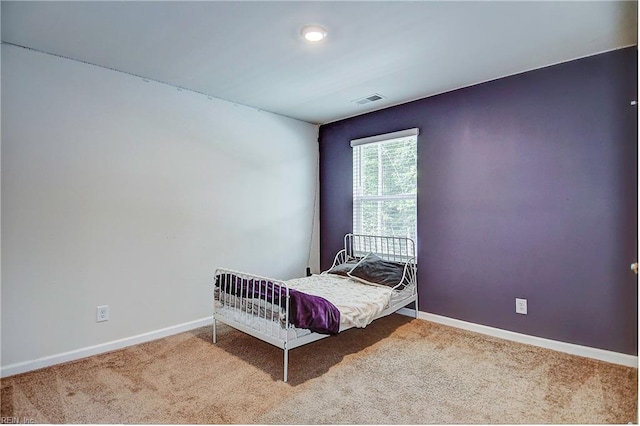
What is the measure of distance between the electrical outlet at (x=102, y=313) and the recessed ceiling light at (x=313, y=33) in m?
2.65

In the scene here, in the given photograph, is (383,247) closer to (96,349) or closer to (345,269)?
(345,269)

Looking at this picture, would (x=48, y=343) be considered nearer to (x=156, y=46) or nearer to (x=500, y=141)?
(x=156, y=46)

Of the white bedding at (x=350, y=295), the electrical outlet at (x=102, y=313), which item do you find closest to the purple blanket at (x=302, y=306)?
the white bedding at (x=350, y=295)

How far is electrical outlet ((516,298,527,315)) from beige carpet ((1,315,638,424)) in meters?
0.30

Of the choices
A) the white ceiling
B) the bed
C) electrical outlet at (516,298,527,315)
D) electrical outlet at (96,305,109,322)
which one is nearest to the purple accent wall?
electrical outlet at (516,298,527,315)

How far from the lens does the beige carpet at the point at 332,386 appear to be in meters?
2.05

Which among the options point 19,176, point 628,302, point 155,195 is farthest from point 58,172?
point 628,302

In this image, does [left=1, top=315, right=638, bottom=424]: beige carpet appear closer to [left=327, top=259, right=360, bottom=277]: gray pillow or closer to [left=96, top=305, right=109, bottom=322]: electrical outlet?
[left=96, top=305, right=109, bottom=322]: electrical outlet

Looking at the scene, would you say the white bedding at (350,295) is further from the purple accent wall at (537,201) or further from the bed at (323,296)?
the purple accent wall at (537,201)

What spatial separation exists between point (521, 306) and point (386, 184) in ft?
6.04

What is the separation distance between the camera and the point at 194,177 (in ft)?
11.7

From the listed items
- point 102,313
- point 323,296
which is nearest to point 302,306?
point 323,296

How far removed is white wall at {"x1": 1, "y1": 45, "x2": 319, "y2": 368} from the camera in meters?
2.59

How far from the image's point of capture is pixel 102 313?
2955mm
